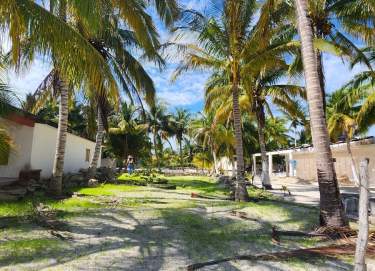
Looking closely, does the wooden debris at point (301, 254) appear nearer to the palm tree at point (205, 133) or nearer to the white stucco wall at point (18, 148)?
the white stucco wall at point (18, 148)

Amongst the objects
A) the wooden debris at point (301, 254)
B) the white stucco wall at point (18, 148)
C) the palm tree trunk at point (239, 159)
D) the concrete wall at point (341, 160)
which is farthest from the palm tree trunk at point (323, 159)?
the concrete wall at point (341, 160)

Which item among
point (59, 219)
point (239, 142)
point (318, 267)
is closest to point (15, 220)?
point (59, 219)

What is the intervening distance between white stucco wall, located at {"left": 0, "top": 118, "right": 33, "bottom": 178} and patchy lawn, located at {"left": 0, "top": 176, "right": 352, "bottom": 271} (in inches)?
134

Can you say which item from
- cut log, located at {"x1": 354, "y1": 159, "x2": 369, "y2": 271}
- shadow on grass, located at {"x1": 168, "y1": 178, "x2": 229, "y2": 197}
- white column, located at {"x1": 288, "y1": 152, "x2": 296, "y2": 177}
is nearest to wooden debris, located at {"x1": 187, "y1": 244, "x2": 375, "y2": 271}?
cut log, located at {"x1": 354, "y1": 159, "x2": 369, "y2": 271}

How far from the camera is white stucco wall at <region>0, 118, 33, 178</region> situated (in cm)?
1452

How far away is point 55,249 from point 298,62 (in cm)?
1292

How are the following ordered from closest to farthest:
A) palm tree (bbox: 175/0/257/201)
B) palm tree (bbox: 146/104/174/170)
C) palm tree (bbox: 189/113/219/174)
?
palm tree (bbox: 175/0/257/201) < palm tree (bbox: 189/113/219/174) < palm tree (bbox: 146/104/174/170)

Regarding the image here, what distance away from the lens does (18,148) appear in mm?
14750

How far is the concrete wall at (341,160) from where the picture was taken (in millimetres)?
24531

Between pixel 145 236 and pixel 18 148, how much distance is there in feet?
29.9

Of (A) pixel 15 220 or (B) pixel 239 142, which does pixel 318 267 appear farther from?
(B) pixel 239 142

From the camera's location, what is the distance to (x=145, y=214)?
10.1m

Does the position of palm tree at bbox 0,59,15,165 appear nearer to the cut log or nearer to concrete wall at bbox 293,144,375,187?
the cut log

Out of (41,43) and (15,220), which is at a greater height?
(41,43)
